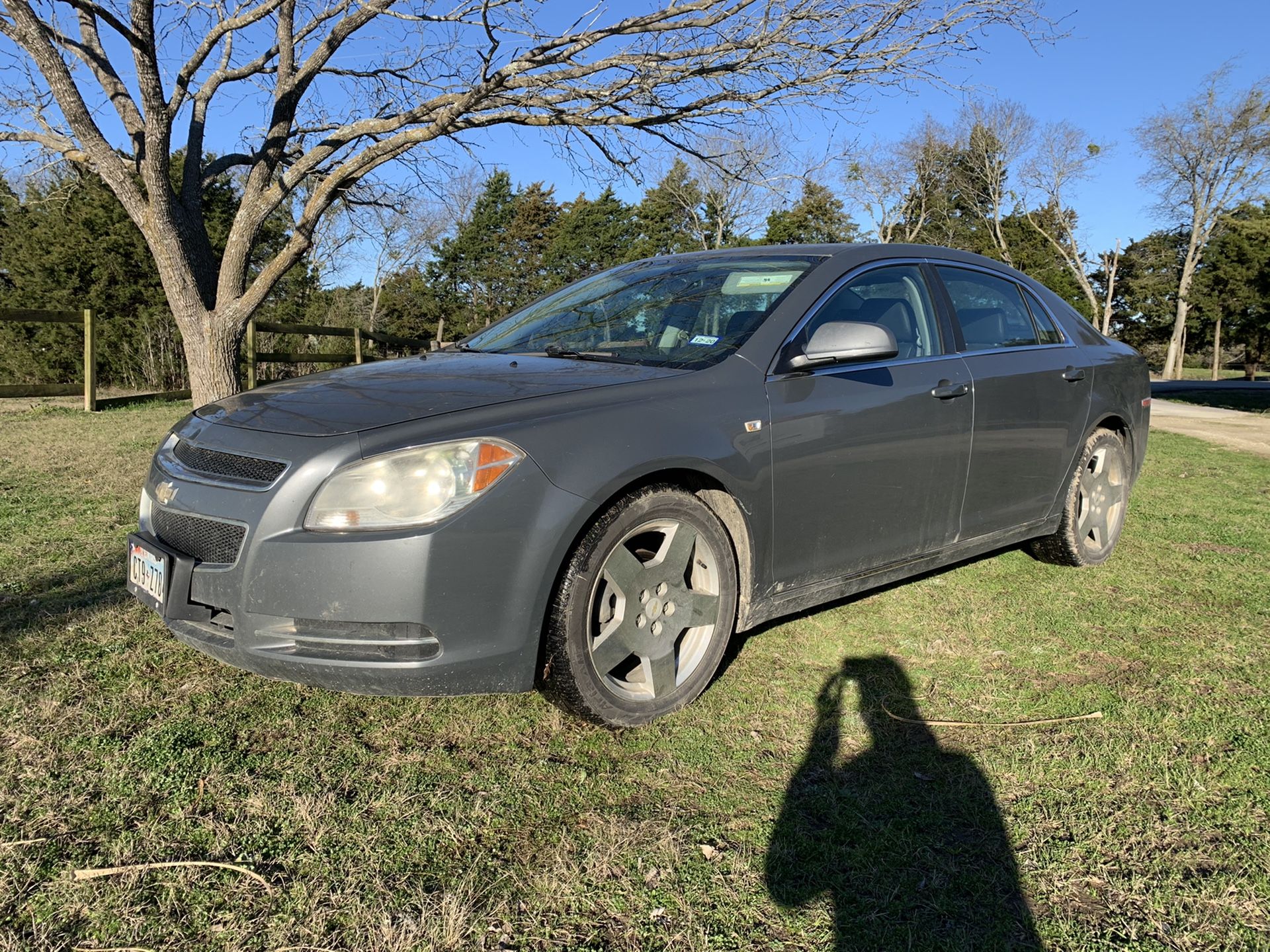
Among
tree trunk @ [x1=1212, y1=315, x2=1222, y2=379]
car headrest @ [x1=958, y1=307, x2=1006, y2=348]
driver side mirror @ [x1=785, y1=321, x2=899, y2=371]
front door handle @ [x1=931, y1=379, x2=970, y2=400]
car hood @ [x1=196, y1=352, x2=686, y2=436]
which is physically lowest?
car hood @ [x1=196, y1=352, x2=686, y2=436]

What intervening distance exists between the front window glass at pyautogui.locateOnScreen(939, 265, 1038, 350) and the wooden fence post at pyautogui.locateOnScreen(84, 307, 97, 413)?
37.7 feet

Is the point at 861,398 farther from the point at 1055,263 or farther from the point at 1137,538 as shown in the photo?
the point at 1055,263

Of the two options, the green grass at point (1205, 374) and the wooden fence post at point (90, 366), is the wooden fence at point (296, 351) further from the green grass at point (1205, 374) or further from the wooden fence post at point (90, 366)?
the green grass at point (1205, 374)

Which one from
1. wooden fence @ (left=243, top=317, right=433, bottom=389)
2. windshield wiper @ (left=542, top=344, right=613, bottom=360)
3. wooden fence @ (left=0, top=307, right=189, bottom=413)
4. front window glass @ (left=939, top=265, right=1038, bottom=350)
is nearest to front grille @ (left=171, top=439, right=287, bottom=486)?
windshield wiper @ (left=542, top=344, right=613, bottom=360)

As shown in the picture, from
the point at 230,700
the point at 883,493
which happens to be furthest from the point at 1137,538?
the point at 230,700

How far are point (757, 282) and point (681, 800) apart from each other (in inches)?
79.0

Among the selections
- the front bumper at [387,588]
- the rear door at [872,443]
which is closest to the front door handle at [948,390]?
the rear door at [872,443]

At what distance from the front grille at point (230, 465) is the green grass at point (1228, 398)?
740 inches

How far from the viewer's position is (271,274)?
873 cm

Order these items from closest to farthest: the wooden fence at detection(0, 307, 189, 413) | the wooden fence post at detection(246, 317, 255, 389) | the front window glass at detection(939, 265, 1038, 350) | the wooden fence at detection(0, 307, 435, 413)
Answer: the front window glass at detection(939, 265, 1038, 350), the wooden fence at detection(0, 307, 189, 413), the wooden fence at detection(0, 307, 435, 413), the wooden fence post at detection(246, 317, 255, 389)

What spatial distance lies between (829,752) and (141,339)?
15.8 m

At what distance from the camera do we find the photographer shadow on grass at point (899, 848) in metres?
1.83

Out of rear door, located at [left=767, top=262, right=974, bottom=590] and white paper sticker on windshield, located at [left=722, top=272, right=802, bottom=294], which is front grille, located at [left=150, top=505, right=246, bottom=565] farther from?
white paper sticker on windshield, located at [left=722, top=272, right=802, bottom=294]

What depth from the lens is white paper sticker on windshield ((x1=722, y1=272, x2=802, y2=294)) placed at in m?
3.37
